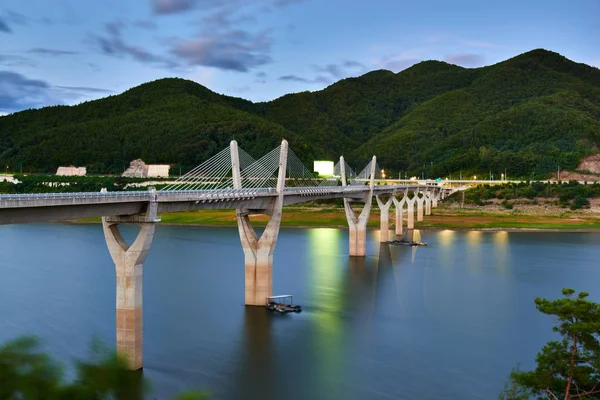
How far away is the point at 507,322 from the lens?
36.8m

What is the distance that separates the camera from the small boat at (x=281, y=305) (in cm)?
3800

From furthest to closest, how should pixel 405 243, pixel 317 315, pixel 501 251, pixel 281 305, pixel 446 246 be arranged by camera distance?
pixel 405 243 → pixel 446 246 → pixel 501 251 → pixel 281 305 → pixel 317 315

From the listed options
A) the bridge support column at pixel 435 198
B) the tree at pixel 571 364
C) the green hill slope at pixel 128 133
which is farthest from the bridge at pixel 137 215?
the green hill slope at pixel 128 133

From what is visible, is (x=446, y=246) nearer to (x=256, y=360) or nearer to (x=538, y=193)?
(x=256, y=360)

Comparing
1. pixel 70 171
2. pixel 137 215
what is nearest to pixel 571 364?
pixel 137 215

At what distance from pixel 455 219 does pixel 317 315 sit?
234 ft

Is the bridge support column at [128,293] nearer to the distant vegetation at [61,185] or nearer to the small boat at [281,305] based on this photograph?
the small boat at [281,305]

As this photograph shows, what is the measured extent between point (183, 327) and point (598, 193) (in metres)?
102

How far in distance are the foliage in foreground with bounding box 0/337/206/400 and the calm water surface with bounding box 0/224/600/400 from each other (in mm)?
16474

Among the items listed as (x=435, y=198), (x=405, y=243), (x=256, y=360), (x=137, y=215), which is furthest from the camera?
(x=435, y=198)

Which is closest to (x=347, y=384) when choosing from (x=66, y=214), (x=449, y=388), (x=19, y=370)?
(x=449, y=388)

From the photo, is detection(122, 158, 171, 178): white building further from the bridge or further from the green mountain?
the bridge

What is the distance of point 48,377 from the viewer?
8.13 meters

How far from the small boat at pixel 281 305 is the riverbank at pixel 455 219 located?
169ft
